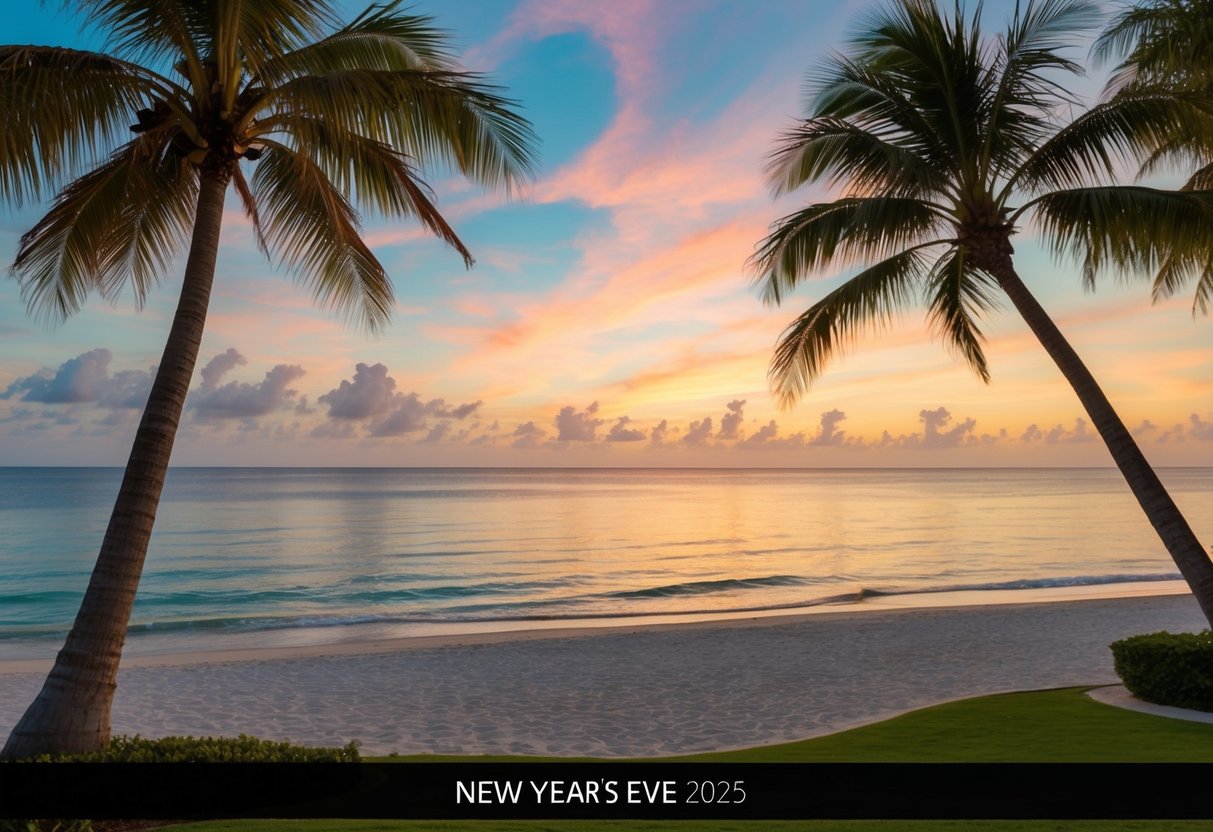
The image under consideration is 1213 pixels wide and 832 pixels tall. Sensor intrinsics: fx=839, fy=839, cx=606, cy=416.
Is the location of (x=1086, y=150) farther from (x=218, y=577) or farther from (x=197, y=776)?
(x=218, y=577)

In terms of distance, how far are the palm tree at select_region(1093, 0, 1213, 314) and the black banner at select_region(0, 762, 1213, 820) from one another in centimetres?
719

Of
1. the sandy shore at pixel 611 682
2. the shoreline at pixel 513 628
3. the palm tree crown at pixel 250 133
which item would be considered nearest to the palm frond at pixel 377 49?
the palm tree crown at pixel 250 133

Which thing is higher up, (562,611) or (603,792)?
(603,792)

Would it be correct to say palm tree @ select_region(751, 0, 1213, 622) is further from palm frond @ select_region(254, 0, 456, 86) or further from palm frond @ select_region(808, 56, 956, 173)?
palm frond @ select_region(254, 0, 456, 86)

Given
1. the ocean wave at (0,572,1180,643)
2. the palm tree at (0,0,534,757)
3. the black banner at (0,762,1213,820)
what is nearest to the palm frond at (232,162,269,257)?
the palm tree at (0,0,534,757)

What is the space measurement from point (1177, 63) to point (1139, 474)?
5.26m

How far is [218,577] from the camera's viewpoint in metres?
31.8

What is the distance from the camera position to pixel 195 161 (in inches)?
290

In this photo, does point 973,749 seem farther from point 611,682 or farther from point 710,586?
point 710,586

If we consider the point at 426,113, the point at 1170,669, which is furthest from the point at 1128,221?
the point at 426,113

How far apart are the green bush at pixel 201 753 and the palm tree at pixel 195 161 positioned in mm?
200

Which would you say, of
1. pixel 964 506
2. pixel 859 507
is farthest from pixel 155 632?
pixel 964 506

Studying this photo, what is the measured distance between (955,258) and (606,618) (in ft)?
49.1

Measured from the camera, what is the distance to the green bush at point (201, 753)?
5.95 m
